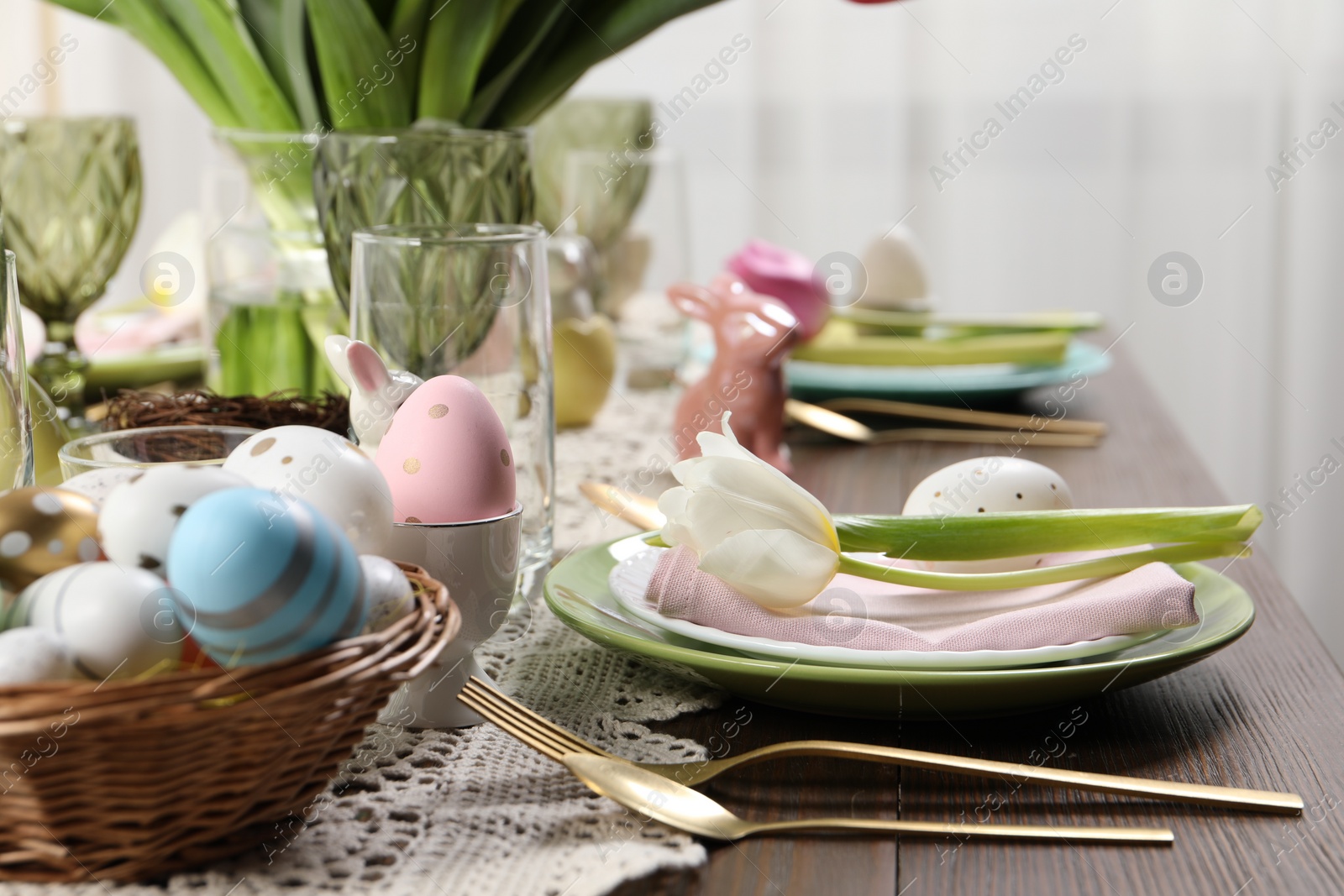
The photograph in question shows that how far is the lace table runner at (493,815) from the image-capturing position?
1.13 ft

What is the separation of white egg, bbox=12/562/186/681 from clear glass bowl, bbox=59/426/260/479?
Result: 0.38 feet

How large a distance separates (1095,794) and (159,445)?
1.13ft

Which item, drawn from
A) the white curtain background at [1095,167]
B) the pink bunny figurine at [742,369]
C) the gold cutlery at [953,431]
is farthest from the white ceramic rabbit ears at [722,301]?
the white curtain background at [1095,167]

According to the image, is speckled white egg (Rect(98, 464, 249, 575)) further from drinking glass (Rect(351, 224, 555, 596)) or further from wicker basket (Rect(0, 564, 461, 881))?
drinking glass (Rect(351, 224, 555, 596))

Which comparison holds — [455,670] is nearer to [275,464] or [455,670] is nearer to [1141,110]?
[275,464]

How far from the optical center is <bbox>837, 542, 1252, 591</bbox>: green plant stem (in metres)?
0.48

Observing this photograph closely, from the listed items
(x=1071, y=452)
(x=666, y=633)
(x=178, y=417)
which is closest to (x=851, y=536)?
(x=666, y=633)

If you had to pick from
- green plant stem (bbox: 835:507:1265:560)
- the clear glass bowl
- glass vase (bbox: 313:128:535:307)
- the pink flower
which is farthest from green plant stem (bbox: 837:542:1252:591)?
the pink flower

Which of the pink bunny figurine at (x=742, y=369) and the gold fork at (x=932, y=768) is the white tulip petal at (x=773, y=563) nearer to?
the gold fork at (x=932, y=768)

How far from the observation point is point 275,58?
2.51 feet

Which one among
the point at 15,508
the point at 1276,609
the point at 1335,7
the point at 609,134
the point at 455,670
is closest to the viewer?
the point at 15,508

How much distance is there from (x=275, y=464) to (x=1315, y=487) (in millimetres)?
2040

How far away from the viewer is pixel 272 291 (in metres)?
0.78

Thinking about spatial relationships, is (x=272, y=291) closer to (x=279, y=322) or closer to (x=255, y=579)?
(x=279, y=322)
